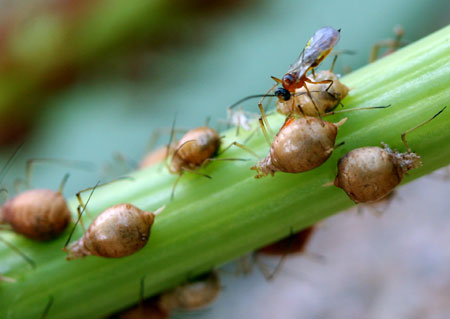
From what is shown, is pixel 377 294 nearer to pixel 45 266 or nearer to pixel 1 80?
pixel 45 266

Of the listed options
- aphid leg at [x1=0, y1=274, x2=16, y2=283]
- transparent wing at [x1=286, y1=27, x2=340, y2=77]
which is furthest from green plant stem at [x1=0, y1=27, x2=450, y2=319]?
transparent wing at [x1=286, y1=27, x2=340, y2=77]

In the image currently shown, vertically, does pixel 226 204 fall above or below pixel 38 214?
below

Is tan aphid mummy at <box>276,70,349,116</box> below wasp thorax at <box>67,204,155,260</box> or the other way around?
the other way around

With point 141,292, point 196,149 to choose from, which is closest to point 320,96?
point 196,149

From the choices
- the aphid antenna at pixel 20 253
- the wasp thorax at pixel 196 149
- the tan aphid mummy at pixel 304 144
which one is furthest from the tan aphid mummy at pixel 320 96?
the aphid antenna at pixel 20 253

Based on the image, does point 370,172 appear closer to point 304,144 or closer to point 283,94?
point 304,144

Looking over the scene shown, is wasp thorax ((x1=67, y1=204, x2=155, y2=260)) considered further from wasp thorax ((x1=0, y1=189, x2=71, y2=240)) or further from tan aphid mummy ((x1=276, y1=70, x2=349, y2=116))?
tan aphid mummy ((x1=276, y1=70, x2=349, y2=116))

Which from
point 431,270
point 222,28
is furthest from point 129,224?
point 431,270
